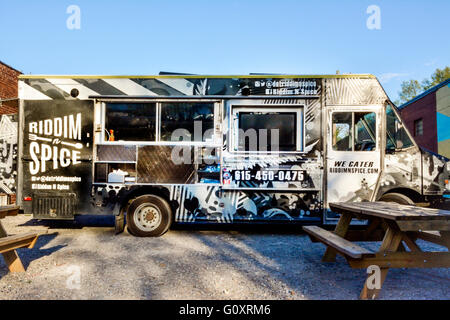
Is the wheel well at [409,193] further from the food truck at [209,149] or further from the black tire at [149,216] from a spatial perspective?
the black tire at [149,216]

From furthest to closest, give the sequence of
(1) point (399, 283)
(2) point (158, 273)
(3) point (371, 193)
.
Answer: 1. (3) point (371, 193)
2. (2) point (158, 273)
3. (1) point (399, 283)

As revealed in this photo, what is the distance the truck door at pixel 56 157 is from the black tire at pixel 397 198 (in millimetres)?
5434

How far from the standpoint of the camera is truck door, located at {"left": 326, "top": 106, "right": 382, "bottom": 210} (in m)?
4.95

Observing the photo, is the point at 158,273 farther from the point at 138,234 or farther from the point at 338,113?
the point at 338,113

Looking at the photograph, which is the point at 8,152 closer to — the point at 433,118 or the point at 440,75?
the point at 433,118

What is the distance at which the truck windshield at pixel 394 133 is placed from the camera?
194 inches

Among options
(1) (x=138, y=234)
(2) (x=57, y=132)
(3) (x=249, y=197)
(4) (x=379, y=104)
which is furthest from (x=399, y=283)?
(2) (x=57, y=132)

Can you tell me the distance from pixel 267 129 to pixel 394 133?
2294mm

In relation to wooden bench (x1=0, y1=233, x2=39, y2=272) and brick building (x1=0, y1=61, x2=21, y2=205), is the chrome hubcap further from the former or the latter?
brick building (x1=0, y1=61, x2=21, y2=205)

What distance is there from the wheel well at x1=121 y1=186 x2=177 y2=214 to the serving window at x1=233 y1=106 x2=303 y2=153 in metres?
1.54

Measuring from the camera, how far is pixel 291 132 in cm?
512

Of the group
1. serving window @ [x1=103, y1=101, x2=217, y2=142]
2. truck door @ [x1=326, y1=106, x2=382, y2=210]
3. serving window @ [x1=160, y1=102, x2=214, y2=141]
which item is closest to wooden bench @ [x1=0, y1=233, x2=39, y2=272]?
serving window @ [x1=103, y1=101, x2=217, y2=142]
